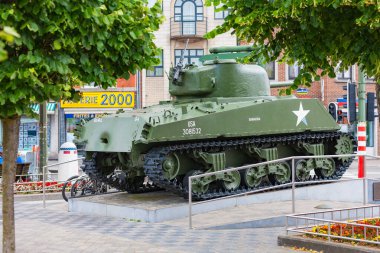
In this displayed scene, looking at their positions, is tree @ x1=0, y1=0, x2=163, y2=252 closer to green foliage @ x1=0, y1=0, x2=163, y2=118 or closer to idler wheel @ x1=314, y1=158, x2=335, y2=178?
green foliage @ x1=0, y1=0, x2=163, y2=118

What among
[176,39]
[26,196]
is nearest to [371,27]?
[26,196]

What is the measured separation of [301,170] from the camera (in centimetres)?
1686

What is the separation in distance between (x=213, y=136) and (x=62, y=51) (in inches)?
→ 316

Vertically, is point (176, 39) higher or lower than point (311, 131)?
higher

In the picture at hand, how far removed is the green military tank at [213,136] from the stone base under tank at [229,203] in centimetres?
41

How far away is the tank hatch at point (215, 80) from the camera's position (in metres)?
16.5

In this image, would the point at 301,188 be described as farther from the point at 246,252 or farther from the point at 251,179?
the point at 246,252

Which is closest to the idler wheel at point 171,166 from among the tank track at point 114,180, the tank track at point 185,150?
the tank track at point 185,150

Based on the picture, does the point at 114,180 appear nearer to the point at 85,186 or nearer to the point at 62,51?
the point at 85,186

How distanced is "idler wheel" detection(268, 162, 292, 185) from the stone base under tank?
73 centimetres

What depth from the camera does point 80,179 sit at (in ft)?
55.5

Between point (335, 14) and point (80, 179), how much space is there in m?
9.32

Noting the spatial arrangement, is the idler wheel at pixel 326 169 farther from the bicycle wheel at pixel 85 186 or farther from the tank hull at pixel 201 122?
the bicycle wheel at pixel 85 186

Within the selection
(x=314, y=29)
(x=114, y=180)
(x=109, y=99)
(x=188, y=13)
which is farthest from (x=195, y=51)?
(x=314, y=29)
